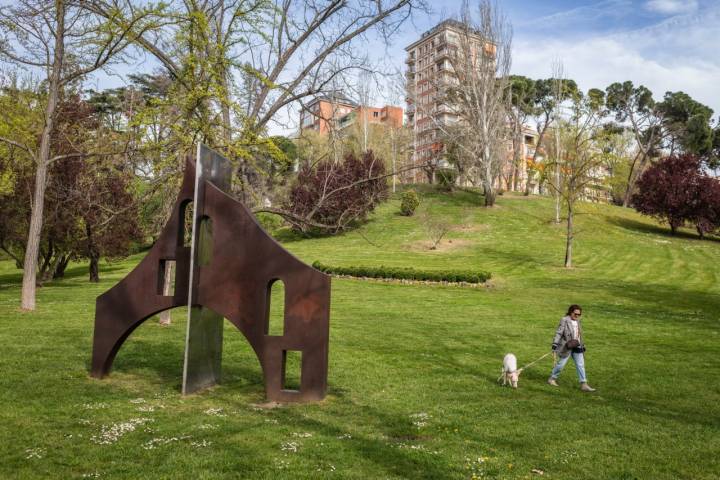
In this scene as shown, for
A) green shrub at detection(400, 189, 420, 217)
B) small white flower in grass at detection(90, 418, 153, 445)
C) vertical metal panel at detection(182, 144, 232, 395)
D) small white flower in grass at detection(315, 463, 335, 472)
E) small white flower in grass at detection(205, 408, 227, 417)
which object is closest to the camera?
small white flower in grass at detection(315, 463, 335, 472)

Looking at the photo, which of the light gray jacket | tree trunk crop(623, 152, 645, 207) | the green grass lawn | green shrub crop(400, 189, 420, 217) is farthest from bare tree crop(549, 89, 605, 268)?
tree trunk crop(623, 152, 645, 207)

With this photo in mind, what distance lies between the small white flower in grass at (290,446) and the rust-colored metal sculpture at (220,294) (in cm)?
201

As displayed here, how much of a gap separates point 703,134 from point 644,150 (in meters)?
6.86

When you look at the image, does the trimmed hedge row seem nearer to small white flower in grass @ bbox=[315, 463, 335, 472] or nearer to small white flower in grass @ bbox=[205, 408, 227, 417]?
small white flower in grass @ bbox=[205, 408, 227, 417]

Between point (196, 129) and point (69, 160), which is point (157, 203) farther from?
point (69, 160)

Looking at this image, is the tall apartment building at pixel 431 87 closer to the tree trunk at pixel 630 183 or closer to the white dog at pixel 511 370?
the white dog at pixel 511 370

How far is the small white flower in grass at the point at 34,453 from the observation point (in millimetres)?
6693

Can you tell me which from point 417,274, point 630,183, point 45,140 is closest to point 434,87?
point 630,183

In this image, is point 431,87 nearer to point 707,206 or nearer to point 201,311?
point 707,206

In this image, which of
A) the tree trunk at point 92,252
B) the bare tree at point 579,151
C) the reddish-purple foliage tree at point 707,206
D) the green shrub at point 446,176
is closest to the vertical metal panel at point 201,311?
the green shrub at point 446,176

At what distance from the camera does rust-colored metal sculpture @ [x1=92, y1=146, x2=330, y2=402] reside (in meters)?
9.38

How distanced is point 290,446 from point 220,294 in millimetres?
3374

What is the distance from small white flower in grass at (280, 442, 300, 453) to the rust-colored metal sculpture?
201 centimetres

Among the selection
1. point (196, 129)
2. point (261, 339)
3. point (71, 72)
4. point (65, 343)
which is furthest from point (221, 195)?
point (71, 72)
